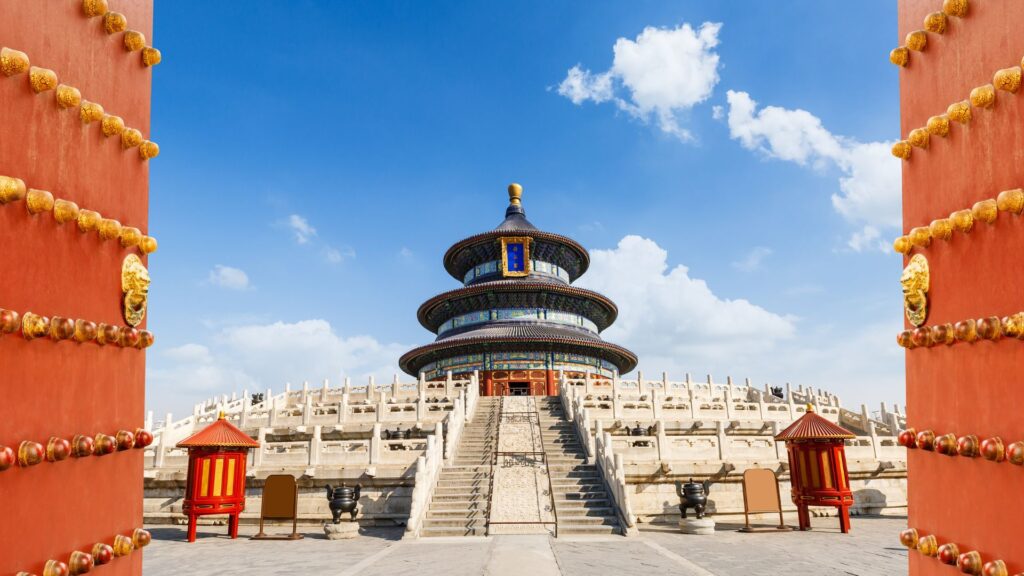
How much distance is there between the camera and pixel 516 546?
12391 mm

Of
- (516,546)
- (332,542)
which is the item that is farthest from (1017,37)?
(332,542)

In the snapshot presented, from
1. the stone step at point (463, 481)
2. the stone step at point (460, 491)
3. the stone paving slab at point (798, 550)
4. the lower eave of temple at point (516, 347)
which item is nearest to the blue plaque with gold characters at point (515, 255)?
the lower eave of temple at point (516, 347)


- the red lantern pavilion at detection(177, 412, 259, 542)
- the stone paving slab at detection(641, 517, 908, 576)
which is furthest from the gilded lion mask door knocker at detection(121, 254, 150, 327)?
the red lantern pavilion at detection(177, 412, 259, 542)

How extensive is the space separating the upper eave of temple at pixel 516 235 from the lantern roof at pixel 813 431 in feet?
85.9

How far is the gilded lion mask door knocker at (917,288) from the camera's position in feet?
10.4

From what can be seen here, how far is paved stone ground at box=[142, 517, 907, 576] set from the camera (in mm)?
10109

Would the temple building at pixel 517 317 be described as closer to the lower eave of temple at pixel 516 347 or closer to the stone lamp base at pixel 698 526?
the lower eave of temple at pixel 516 347

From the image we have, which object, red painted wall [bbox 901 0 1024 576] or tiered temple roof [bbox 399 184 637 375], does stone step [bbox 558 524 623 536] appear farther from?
tiered temple roof [bbox 399 184 637 375]

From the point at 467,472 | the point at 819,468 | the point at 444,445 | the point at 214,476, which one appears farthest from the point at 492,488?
the point at 819,468

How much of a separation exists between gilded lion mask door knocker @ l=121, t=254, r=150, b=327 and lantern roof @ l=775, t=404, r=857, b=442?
14.7 meters

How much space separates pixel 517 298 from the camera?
3853 centimetres

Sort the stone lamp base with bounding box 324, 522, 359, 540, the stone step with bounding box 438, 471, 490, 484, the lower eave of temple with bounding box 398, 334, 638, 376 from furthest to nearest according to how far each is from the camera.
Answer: the lower eave of temple with bounding box 398, 334, 638, 376
the stone step with bounding box 438, 471, 490, 484
the stone lamp base with bounding box 324, 522, 359, 540

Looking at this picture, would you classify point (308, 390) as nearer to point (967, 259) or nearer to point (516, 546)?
point (516, 546)

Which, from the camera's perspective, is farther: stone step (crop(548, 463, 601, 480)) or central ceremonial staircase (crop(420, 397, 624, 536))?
stone step (crop(548, 463, 601, 480))
